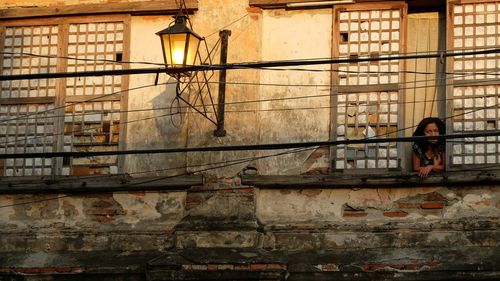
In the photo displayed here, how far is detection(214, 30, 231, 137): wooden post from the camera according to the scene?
14.2 metres

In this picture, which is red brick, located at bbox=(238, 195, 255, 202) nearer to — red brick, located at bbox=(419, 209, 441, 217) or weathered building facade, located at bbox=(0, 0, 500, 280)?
weathered building facade, located at bbox=(0, 0, 500, 280)

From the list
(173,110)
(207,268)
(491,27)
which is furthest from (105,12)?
(491,27)

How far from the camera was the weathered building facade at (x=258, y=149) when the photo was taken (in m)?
13.5

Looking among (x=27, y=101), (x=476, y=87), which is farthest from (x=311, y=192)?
(x=27, y=101)

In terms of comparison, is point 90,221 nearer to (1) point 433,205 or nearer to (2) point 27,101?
(2) point 27,101

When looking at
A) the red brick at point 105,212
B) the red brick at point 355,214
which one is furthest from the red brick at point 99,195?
the red brick at point 355,214

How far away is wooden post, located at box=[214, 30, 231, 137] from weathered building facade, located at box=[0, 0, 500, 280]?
75 millimetres

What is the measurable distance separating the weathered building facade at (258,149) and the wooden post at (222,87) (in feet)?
0.25

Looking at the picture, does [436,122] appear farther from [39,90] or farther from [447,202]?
[39,90]

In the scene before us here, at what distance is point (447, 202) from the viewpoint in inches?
531

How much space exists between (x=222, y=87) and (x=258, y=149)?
54.7 inches

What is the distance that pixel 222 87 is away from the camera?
46.9 feet

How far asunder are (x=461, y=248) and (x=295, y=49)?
3.07 m

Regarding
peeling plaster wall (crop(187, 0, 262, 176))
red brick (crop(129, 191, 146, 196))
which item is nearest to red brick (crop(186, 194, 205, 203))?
peeling plaster wall (crop(187, 0, 262, 176))
